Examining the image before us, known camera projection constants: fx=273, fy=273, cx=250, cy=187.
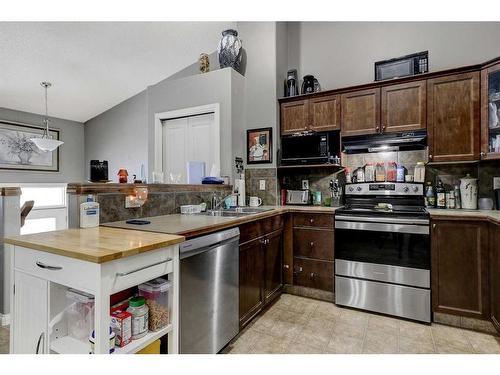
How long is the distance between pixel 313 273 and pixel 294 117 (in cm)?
176

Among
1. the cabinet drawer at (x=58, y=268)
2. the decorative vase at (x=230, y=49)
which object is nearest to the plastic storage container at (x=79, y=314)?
the cabinet drawer at (x=58, y=268)

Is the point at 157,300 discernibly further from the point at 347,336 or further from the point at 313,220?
the point at 313,220

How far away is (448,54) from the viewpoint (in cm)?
282

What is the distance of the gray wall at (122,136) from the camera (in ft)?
17.5

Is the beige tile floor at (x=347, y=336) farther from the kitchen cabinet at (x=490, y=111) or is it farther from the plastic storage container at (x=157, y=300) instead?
the kitchen cabinet at (x=490, y=111)

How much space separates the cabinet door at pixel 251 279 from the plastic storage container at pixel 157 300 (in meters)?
0.71

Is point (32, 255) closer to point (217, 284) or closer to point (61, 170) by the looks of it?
point (217, 284)

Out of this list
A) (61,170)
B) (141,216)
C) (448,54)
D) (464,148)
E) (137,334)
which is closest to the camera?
(137,334)

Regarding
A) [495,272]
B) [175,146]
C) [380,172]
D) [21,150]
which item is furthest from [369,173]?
[21,150]

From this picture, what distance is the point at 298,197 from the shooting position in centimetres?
323

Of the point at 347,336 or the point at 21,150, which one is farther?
the point at 21,150

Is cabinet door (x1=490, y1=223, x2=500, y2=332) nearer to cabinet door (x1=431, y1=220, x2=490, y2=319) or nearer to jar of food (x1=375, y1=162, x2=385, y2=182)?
cabinet door (x1=431, y1=220, x2=490, y2=319)

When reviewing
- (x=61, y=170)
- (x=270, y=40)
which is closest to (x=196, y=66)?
(x=270, y=40)
